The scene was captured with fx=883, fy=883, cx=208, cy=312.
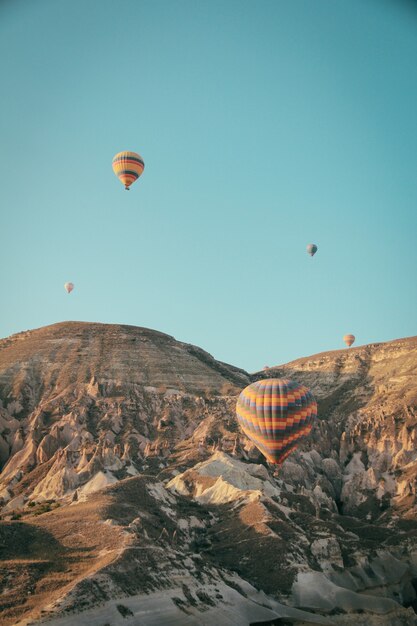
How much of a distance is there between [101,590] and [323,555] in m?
34.3

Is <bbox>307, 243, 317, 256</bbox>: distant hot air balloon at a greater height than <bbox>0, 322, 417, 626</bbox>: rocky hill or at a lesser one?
greater

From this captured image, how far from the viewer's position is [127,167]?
131m

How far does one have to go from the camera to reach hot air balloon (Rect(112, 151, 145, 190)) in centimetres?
13088

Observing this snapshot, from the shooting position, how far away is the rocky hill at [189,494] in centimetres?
8325

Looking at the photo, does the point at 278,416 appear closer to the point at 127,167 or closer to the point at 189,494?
the point at 189,494

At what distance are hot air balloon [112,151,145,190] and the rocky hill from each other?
133 feet

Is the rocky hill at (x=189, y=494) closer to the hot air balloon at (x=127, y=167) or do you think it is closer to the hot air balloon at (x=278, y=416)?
the hot air balloon at (x=278, y=416)

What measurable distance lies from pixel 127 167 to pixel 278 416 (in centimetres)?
4453

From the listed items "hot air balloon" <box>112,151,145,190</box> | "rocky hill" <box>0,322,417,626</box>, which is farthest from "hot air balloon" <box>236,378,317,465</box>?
"hot air balloon" <box>112,151,145,190</box>

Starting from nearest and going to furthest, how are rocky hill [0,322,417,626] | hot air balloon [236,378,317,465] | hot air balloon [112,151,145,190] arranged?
rocky hill [0,322,417,626], hot air balloon [236,378,317,465], hot air balloon [112,151,145,190]

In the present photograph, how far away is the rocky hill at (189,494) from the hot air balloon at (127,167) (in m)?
40.5

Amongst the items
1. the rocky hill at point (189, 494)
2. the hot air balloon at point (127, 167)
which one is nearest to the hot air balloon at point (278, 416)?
the rocky hill at point (189, 494)

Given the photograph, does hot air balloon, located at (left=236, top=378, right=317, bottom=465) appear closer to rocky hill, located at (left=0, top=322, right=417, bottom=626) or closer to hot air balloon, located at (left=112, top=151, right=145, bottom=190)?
rocky hill, located at (left=0, top=322, right=417, bottom=626)

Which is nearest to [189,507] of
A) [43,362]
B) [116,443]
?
[116,443]
